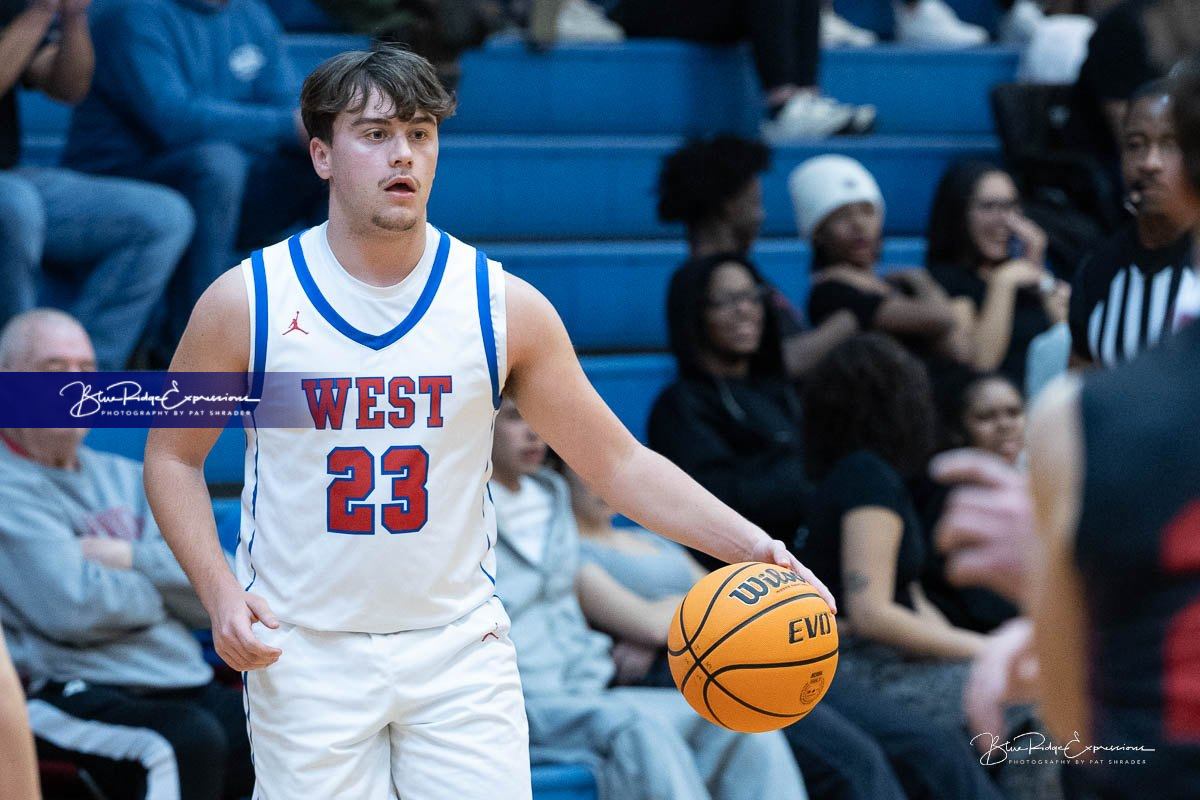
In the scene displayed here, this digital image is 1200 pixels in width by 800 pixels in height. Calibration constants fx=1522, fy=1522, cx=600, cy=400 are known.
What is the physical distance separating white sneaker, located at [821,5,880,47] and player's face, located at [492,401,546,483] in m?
4.60

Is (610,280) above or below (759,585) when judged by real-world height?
above

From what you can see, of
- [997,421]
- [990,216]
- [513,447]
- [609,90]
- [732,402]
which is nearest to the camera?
[513,447]

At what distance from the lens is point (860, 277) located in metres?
6.31

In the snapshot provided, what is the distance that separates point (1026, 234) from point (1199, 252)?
4.90 m

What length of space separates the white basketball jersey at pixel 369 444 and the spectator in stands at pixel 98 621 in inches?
44.5

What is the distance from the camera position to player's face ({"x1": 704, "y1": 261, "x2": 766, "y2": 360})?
5.76 metres

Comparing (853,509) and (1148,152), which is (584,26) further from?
(1148,152)

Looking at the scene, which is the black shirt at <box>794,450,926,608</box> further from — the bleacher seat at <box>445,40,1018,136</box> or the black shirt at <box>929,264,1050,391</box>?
the bleacher seat at <box>445,40,1018,136</box>

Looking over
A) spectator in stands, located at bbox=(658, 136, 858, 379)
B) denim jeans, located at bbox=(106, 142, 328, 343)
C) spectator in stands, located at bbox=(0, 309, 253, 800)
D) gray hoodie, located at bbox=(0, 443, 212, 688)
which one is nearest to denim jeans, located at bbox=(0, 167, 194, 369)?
denim jeans, located at bbox=(106, 142, 328, 343)

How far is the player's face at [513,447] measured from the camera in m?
4.69

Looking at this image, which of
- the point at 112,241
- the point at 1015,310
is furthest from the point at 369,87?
the point at 1015,310

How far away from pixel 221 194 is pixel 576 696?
2338mm

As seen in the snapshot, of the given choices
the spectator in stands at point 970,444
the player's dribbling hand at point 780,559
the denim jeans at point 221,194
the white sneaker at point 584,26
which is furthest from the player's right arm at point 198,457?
the white sneaker at point 584,26

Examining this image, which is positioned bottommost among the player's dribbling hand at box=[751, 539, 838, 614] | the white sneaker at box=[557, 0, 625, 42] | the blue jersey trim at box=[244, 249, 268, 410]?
the player's dribbling hand at box=[751, 539, 838, 614]
